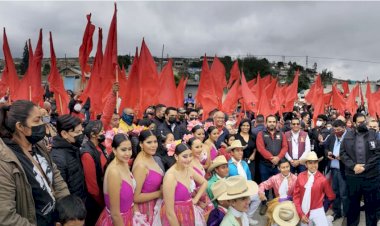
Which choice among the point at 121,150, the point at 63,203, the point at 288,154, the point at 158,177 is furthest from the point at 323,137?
the point at 63,203

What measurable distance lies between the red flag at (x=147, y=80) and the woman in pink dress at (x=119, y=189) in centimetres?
332

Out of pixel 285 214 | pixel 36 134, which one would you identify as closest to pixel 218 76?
pixel 285 214

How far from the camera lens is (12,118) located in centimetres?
244

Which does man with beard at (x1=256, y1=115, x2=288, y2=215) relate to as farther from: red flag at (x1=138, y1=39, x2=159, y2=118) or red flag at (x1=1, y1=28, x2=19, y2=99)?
red flag at (x1=1, y1=28, x2=19, y2=99)

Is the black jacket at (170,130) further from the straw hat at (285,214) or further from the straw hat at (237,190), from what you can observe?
the straw hat at (237,190)

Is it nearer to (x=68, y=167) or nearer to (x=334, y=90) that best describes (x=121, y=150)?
(x=68, y=167)

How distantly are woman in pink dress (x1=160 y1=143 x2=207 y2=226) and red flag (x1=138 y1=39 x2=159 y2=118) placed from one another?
3099 millimetres

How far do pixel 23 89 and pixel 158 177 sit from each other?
17.2 feet

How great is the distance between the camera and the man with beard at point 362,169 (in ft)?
17.6

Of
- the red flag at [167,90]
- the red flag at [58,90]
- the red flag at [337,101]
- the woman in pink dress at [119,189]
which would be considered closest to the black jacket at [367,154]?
the woman in pink dress at [119,189]

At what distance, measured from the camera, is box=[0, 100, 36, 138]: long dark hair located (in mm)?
2438

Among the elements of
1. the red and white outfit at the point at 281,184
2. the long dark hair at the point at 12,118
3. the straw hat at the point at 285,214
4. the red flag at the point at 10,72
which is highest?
the red flag at the point at 10,72

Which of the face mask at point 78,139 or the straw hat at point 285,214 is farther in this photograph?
the straw hat at point 285,214

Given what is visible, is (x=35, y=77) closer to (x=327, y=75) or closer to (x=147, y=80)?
(x=147, y=80)
